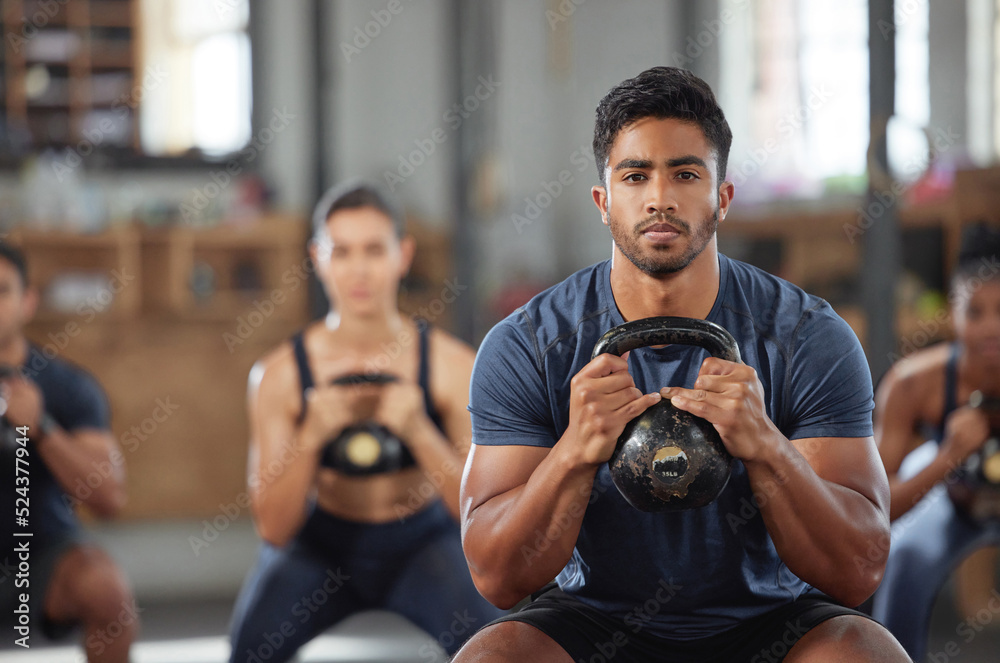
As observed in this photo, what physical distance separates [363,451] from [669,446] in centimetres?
123

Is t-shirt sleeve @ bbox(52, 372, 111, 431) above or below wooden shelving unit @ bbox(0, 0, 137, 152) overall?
below

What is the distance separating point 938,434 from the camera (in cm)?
264

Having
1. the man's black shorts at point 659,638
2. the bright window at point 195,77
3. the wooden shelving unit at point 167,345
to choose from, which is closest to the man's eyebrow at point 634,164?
the man's black shorts at point 659,638

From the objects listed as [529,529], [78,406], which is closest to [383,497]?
[78,406]

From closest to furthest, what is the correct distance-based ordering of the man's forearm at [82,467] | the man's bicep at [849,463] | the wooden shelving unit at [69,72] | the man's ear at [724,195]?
the man's bicep at [849,463]
the man's ear at [724,195]
the man's forearm at [82,467]
the wooden shelving unit at [69,72]

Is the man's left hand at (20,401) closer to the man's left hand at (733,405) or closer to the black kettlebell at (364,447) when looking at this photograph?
the black kettlebell at (364,447)

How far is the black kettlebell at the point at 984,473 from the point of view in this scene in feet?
7.91

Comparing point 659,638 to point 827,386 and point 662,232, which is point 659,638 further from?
point 662,232

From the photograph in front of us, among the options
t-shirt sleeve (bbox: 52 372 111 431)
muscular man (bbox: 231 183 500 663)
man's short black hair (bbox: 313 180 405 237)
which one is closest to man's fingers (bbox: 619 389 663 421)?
muscular man (bbox: 231 183 500 663)

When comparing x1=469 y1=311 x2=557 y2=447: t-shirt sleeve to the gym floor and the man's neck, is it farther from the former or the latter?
the gym floor

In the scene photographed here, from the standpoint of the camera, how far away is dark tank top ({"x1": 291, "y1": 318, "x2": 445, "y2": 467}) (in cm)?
252

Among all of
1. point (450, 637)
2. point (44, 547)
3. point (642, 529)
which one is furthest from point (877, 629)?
point (44, 547)

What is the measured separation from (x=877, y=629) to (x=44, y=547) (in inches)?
82.6

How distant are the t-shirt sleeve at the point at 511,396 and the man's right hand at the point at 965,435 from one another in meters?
1.36
